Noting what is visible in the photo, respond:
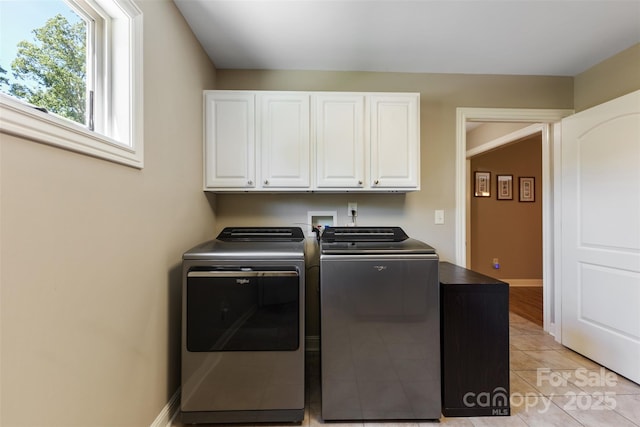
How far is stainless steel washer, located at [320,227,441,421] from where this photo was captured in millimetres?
1565

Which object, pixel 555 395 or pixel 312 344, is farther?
pixel 312 344

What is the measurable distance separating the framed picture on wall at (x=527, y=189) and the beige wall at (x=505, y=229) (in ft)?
0.21

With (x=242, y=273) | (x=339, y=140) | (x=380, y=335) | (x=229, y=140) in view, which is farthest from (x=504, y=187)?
(x=242, y=273)

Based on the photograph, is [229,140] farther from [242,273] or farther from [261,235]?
[242,273]

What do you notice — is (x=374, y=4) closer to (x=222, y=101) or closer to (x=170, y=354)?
(x=222, y=101)

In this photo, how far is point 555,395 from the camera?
185 centimetres

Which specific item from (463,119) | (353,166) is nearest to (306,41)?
(353,166)

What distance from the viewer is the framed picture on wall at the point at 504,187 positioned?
455cm

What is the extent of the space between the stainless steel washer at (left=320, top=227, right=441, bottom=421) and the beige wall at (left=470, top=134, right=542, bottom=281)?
11.4ft

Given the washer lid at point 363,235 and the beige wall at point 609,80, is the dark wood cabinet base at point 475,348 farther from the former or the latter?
the beige wall at point 609,80

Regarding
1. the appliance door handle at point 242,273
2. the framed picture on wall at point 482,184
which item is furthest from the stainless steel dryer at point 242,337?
the framed picture on wall at point 482,184

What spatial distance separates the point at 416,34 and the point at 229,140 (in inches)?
59.4

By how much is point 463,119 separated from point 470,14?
905 millimetres

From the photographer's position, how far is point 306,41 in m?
1.99
